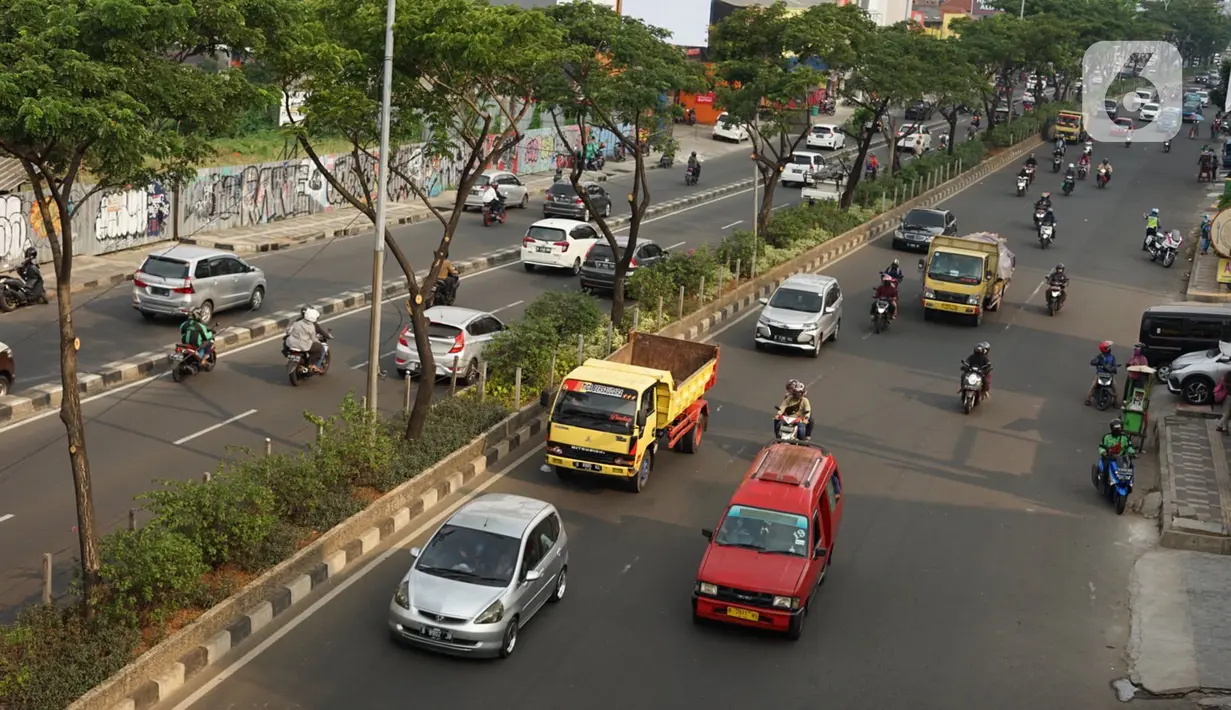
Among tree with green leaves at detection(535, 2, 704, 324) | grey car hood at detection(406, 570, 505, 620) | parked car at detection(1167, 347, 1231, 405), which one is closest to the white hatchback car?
tree with green leaves at detection(535, 2, 704, 324)

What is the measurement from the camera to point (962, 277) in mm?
33594

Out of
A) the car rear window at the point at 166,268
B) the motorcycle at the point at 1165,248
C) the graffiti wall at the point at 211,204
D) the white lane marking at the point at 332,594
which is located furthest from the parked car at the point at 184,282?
the motorcycle at the point at 1165,248

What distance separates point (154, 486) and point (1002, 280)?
24577 millimetres

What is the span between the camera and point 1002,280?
35.2 metres

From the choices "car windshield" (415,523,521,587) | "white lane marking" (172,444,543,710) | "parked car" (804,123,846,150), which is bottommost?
"white lane marking" (172,444,543,710)

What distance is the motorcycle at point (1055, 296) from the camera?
35.2 m

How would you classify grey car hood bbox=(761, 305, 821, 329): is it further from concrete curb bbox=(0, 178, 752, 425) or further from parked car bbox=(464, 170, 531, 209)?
parked car bbox=(464, 170, 531, 209)

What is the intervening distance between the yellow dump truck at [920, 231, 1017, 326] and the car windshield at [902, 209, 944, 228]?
8.92 metres

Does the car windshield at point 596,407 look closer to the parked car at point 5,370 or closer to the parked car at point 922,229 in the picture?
the parked car at point 5,370

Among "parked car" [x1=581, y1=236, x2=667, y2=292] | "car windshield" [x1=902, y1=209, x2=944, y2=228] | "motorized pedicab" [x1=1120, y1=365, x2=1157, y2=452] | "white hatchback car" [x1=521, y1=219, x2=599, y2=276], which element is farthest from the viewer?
"car windshield" [x1=902, y1=209, x2=944, y2=228]

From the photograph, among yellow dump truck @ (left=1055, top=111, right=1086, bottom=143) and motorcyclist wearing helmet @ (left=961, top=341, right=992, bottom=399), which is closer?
motorcyclist wearing helmet @ (left=961, top=341, right=992, bottom=399)

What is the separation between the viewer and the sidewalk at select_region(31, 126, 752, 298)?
1222 inches

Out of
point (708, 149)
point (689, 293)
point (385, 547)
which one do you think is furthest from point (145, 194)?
point (708, 149)

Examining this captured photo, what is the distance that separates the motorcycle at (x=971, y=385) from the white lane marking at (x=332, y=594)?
31.4 feet
